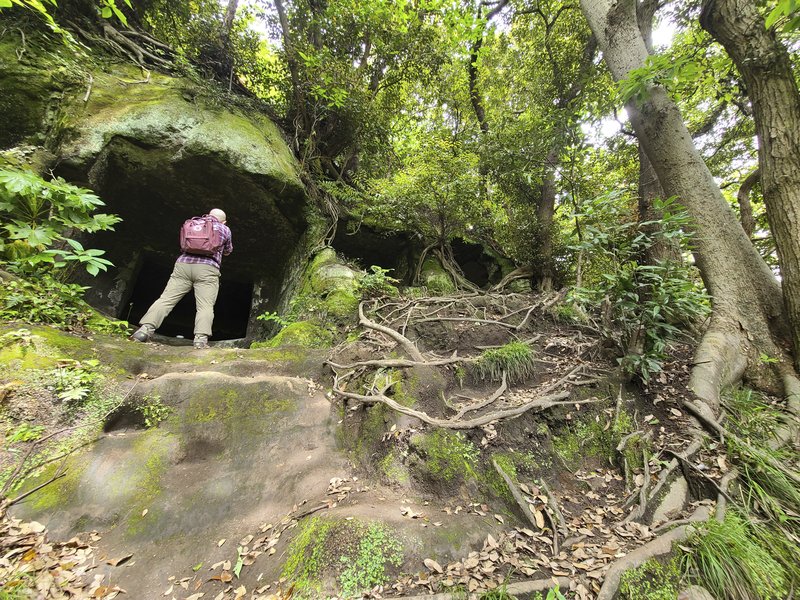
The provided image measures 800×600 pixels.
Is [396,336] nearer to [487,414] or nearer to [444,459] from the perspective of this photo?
[487,414]

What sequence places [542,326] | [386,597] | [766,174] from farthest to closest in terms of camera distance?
[542,326] < [766,174] < [386,597]

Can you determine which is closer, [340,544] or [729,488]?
[340,544]

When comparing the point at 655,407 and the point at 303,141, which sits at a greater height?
the point at 303,141

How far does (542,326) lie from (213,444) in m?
4.93

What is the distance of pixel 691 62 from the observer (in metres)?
3.44

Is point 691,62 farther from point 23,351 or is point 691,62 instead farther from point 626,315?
point 23,351

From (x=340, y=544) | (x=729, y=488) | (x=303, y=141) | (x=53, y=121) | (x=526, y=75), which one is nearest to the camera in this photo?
(x=340, y=544)

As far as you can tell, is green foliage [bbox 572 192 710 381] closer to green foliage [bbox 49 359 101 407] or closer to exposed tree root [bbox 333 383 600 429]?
exposed tree root [bbox 333 383 600 429]

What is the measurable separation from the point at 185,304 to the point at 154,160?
13.9 feet

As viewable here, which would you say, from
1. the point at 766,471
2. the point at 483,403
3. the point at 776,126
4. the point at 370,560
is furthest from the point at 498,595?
the point at 776,126

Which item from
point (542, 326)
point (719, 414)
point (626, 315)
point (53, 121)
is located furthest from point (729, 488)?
point (53, 121)

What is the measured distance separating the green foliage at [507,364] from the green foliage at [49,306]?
4707mm

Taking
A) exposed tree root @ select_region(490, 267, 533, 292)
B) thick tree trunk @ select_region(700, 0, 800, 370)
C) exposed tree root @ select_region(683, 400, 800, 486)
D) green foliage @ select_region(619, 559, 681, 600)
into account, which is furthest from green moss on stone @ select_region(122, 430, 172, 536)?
exposed tree root @ select_region(490, 267, 533, 292)

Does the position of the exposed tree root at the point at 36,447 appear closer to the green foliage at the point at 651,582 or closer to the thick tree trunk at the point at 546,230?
the green foliage at the point at 651,582
